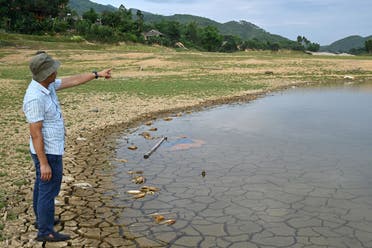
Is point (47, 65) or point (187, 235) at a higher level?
point (47, 65)

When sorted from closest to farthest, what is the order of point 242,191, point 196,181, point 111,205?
1. point 111,205
2. point 242,191
3. point 196,181

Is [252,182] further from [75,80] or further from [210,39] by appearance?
[210,39]

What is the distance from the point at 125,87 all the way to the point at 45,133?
15.8 m

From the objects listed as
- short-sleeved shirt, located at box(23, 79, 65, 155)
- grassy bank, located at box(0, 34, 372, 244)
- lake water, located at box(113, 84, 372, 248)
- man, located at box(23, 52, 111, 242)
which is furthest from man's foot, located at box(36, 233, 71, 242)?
short-sleeved shirt, located at box(23, 79, 65, 155)

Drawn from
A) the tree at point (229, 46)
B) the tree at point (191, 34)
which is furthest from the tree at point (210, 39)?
the tree at point (229, 46)

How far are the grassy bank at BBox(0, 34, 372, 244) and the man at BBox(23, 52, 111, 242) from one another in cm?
60

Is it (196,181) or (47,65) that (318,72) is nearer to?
(196,181)

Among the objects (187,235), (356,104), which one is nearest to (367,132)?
(356,104)

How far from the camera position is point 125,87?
20.0 meters

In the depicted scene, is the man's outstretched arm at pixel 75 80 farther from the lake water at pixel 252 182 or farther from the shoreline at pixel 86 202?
the lake water at pixel 252 182

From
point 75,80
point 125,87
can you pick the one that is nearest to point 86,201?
point 75,80

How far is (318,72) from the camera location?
96.0 ft

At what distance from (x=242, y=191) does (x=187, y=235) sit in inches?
73.5

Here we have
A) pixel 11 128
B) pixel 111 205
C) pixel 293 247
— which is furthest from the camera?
pixel 11 128
